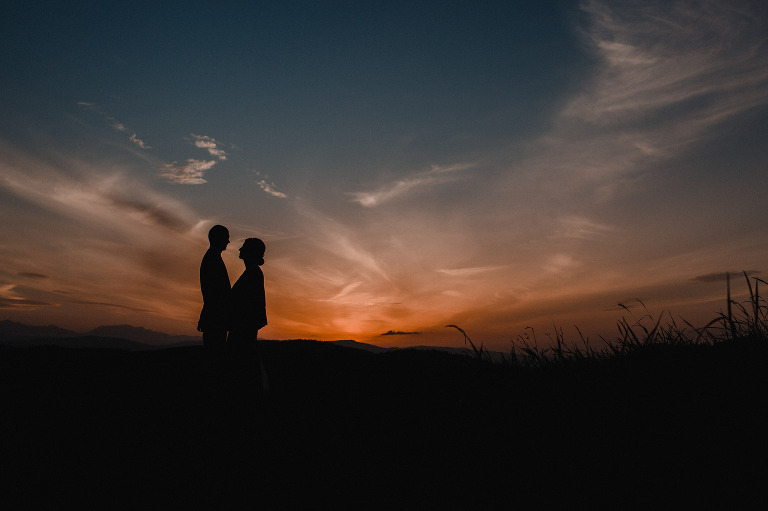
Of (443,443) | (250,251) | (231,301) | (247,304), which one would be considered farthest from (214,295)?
(443,443)

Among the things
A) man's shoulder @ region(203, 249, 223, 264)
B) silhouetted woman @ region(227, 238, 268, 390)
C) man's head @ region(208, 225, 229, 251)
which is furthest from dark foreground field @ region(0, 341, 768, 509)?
man's head @ region(208, 225, 229, 251)

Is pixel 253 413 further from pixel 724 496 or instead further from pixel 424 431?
pixel 724 496

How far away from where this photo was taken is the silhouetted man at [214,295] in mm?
5570

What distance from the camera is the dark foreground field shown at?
6.50 ft

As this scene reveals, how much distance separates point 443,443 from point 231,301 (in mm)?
3901

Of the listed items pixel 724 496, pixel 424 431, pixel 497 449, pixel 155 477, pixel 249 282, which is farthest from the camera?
pixel 249 282

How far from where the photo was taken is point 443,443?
110 inches

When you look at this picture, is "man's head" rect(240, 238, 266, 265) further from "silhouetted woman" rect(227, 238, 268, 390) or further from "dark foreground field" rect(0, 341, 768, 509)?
"dark foreground field" rect(0, 341, 768, 509)

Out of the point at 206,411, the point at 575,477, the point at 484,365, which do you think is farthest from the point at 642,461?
the point at 206,411

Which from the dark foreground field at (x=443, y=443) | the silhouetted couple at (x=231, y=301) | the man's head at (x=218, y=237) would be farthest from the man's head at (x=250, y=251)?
the dark foreground field at (x=443, y=443)

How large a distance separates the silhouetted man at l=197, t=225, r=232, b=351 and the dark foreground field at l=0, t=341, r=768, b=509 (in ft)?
3.15

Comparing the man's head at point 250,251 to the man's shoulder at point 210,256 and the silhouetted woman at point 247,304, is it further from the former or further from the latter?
the man's shoulder at point 210,256

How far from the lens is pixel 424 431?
122 inches

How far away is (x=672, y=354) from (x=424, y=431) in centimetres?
204
